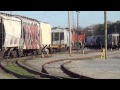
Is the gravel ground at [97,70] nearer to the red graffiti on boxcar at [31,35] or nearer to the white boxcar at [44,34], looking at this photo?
the red graffiti on boxcar at [31,35]

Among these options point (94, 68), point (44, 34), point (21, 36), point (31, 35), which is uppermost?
point (44, 34)

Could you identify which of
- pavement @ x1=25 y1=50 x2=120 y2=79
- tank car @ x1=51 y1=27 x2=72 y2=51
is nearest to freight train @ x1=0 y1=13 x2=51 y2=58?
pavement @ x1=25 y1=50 x2=120 y2=79

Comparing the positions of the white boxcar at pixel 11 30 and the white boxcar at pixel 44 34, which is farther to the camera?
the white boxcar at pixel 44 34

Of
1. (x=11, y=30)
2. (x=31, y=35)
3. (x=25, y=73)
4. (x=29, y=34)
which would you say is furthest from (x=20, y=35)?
(x=25, y=73)

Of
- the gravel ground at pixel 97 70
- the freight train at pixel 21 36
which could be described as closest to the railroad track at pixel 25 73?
the gravel ground at pixel 97 70

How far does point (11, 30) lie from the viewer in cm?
2789

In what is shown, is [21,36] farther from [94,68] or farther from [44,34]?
[94,68]

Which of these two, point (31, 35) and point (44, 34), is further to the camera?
point (44, 34)

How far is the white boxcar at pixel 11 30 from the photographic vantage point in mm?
26672
